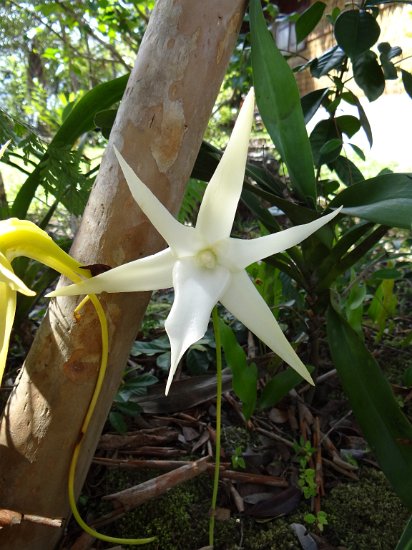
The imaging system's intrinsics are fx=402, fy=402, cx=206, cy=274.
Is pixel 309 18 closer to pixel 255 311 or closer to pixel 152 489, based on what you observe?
pixel 255 311

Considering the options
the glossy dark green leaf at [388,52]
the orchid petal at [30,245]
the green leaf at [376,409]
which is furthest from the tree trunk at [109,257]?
the glossy dark green leaf at [388,52]

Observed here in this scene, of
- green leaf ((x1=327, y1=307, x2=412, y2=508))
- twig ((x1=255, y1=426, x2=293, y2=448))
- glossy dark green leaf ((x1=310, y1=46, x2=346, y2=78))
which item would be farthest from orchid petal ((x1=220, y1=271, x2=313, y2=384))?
glossy dark green leaf ((x1=310, y1=46, x2=346, y2=78))

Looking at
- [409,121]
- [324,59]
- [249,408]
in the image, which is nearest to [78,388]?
[249,408]

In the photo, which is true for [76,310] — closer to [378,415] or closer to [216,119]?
[378,415]

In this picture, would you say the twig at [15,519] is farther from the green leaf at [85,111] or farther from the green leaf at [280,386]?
the green leaf at [85,111]

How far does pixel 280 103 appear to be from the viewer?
729 millimetres

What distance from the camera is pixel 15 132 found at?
36.0 inches

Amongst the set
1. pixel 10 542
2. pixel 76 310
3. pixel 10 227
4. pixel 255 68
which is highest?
pixel 255 68

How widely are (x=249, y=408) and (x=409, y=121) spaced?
3.41m

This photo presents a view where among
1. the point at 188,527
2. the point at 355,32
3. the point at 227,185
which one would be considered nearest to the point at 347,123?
the point at 355,32

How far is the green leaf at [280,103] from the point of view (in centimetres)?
72

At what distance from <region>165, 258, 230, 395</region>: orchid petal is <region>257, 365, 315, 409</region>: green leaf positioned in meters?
0.46

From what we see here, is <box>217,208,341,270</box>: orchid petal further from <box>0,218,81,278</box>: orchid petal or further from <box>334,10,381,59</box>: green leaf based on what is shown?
<box>334,10,381,59</box>: green leaf

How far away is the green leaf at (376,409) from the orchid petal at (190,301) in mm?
375
